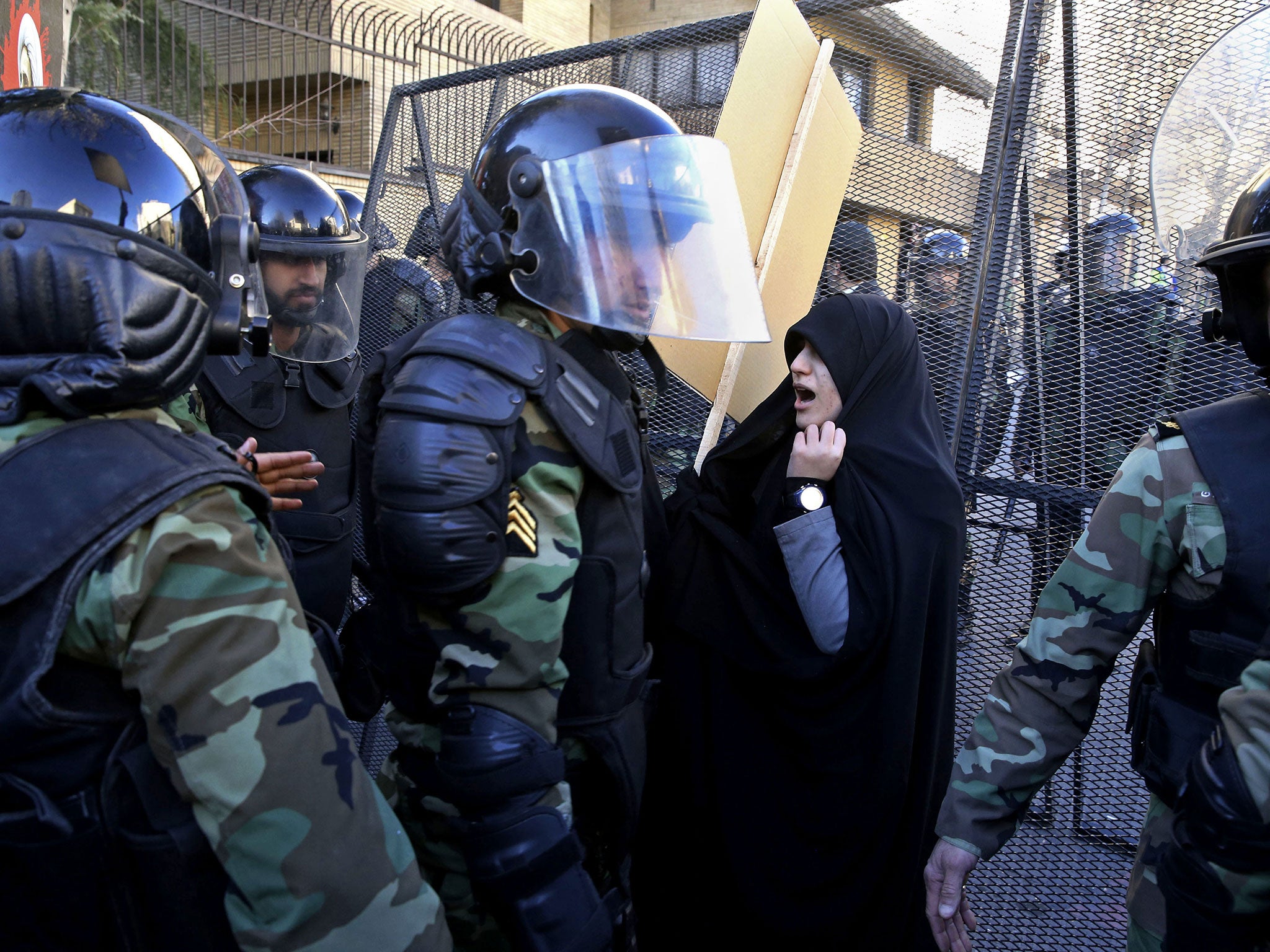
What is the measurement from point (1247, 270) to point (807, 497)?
0.95 metres

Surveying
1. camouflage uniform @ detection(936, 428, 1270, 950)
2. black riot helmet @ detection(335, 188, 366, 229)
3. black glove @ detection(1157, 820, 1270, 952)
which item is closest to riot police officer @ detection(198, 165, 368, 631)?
black riot helmet @ detection(335, 188, 366, 229)

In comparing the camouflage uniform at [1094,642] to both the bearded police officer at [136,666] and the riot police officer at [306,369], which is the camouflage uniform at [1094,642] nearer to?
the bearded police officer at [136,666]

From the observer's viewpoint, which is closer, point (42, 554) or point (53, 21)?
point (42, 554)

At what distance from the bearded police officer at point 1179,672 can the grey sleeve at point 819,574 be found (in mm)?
437

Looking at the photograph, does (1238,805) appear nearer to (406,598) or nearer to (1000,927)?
(406,598)

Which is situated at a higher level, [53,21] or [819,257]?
→ [53,21]

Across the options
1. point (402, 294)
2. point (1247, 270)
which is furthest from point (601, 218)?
point (402, 294)

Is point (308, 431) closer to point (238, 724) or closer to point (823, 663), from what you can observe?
point (823, 663)

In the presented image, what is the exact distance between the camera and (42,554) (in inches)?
39.1

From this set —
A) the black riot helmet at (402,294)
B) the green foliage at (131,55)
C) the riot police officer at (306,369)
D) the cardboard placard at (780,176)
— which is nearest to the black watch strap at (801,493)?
the cardboard placard at (780,176)

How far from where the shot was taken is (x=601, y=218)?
1.80 meters

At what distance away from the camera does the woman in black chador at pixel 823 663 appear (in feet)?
6.98

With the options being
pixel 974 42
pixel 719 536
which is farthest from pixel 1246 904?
pixel 974 42

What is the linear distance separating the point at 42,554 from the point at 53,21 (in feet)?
13.9
